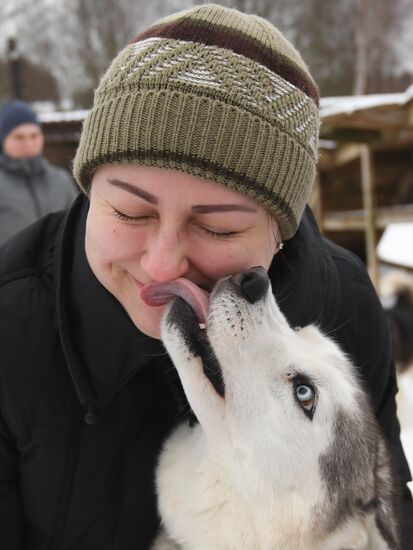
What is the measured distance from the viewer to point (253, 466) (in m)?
1.70

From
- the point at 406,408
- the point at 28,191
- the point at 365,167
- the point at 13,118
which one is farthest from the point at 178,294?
the point at 365,167

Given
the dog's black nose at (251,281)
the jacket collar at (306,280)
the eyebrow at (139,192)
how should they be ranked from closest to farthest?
the eyebrow at (139,192), the dog's black nose at (251,281), the jacket collar at (306,280)

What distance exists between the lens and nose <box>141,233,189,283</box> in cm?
147

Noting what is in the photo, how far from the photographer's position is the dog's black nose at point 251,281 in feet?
5.11

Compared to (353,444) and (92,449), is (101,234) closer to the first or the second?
(92,449)

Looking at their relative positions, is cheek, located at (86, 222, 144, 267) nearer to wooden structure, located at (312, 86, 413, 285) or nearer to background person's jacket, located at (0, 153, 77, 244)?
background person's jacket, located at (0, 153, 77, 244)

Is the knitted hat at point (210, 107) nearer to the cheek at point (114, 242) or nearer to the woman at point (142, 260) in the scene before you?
the woman at point (142, 260)

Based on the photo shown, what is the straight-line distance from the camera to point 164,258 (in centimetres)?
147

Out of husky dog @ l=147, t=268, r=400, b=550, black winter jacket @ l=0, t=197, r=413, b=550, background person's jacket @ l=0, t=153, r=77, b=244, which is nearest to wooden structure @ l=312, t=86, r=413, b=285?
background person's jacket @ l=0, t=153, r=77, b=244

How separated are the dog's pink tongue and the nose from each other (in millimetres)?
20

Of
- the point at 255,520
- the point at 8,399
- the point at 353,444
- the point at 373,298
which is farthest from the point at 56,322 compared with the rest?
the point at 373,298

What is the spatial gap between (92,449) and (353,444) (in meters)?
0.69

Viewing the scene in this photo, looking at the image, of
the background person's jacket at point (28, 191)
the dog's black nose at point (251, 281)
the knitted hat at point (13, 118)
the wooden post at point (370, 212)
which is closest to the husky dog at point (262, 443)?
the dog's black nose at point (251, 281)

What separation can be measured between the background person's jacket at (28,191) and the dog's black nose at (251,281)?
353cm
